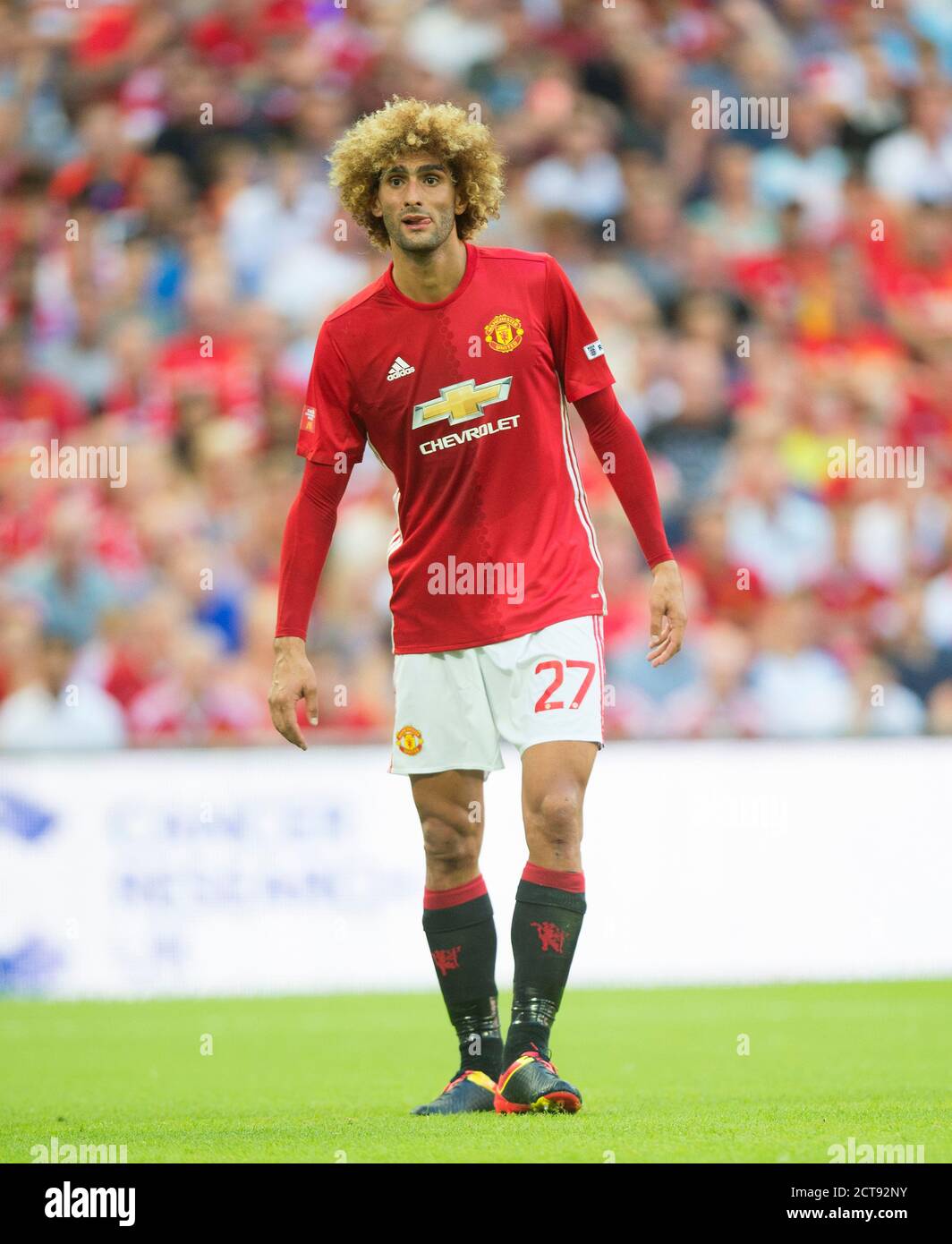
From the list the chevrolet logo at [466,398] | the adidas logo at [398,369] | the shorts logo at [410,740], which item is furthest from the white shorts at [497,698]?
the adidas logo at [398,369]

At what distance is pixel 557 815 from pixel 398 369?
4.31 feet

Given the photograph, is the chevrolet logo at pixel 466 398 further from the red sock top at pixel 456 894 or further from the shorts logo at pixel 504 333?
the red sock top at pixel 456 894

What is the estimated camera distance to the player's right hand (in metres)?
5.07

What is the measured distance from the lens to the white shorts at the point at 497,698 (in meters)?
5.04

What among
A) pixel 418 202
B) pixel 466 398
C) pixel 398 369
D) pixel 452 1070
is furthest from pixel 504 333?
pixel 452 1070

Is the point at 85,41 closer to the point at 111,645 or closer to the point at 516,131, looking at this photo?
the point at 516,131

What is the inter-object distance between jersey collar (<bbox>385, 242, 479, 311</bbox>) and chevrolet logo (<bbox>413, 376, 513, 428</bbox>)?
0.82 feet

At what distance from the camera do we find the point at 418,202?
518 cm

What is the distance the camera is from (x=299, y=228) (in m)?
13.4

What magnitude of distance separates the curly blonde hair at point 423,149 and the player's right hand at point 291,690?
1.30 m

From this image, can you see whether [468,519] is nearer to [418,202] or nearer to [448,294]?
[448,294]

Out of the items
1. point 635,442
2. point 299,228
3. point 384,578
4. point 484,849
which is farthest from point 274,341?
point 635,442

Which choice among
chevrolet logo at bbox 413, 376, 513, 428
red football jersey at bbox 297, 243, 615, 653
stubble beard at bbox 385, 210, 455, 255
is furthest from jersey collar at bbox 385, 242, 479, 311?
chevrolet logo at bbox 413, 376, 513, 428

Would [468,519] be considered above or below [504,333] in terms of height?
below
